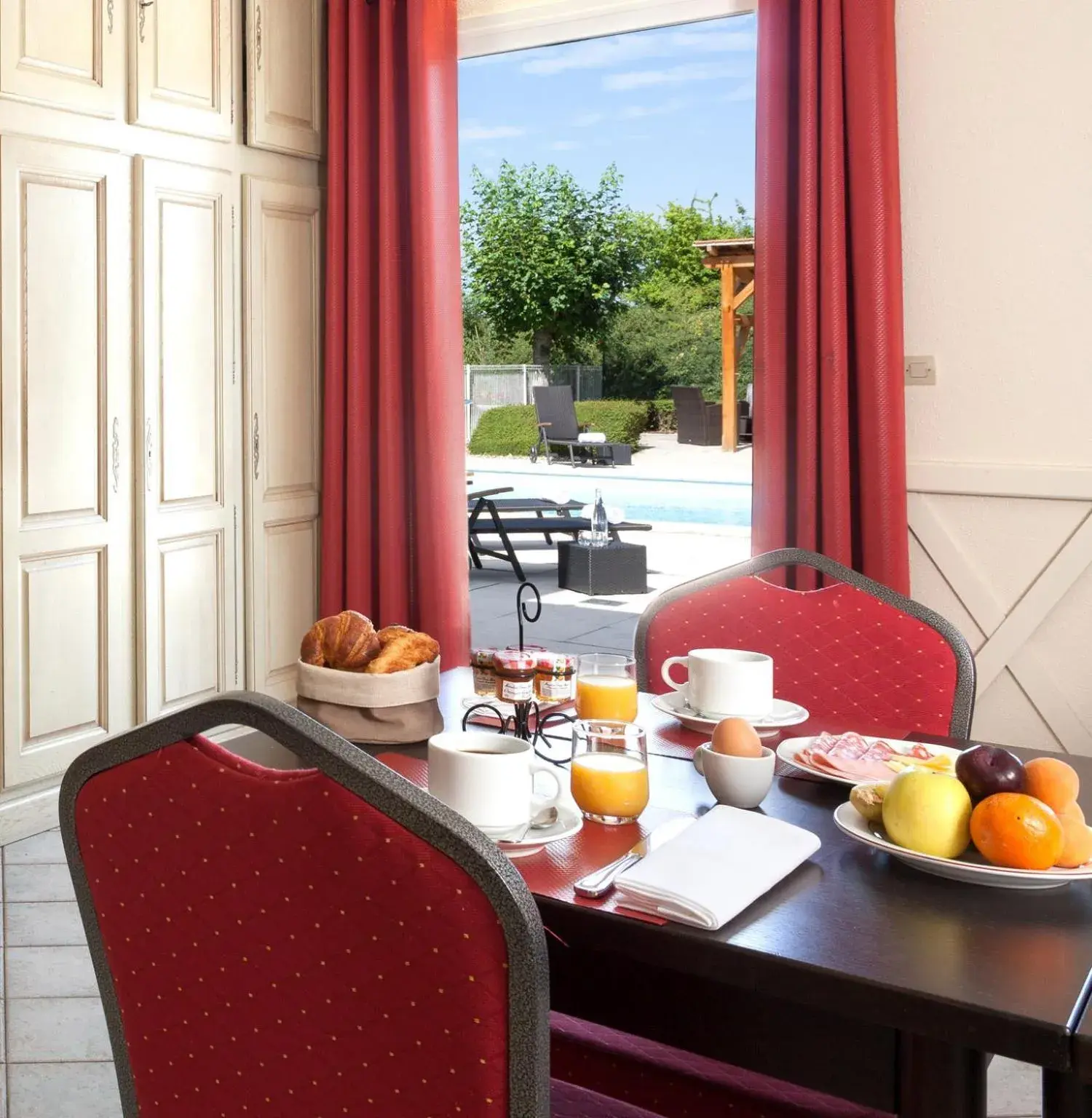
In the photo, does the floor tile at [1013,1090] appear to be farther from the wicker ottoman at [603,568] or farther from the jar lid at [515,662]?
the wicker ottoman at [603,568]

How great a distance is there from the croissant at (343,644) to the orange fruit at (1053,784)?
0.89 metres

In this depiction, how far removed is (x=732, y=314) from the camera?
3809 mm

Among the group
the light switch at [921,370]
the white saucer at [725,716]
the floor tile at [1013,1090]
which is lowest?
the floor tile at [1013,1090]

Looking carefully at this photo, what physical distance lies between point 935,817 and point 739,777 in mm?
252

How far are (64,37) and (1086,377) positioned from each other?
9.06 feet

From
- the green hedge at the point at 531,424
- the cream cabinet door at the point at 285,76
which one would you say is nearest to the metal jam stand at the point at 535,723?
the green hedge at the point at 531,424

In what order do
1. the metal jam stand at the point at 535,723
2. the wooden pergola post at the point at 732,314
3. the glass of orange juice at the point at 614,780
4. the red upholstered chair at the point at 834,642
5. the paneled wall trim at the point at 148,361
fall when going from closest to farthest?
the glass of orange juice at the point at 614,780 < the metal jam stand at the point at 535,723 < the red upholstered chair at the point at 834,642 < the paneled wall trim at the point at 148,361 < the wooden pergola post at the point at 732,314

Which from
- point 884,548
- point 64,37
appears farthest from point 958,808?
point 64,37

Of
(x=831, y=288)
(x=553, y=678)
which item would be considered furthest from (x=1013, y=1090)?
(x=831, y=288)

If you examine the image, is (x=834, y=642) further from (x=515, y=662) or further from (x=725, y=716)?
(x=515, y=662)

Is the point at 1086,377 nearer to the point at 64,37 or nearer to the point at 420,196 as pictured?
the point at 420,196

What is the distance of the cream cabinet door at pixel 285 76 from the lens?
153 inches

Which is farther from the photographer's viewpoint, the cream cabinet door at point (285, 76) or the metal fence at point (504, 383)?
the metal fence at point (504, 383)

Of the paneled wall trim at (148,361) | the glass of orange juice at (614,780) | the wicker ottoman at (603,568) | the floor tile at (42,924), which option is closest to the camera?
the glass of orange juice at (614,780)
